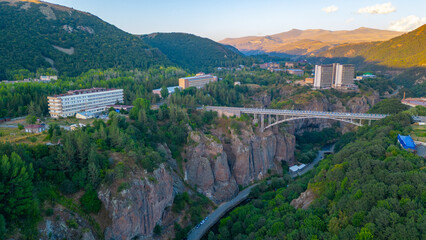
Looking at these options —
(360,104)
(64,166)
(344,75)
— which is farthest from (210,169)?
(344,75)

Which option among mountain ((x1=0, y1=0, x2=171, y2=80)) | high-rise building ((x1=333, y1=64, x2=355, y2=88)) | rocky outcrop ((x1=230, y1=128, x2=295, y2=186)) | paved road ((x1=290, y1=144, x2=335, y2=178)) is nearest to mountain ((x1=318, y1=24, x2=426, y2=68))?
high-rise building ((x1=333, y1=64, x2=355, y2=88))

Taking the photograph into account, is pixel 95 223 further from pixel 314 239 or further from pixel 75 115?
pixel 75 115

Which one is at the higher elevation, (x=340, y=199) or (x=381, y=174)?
(x=381, y=174)

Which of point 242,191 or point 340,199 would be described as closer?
point 340,199

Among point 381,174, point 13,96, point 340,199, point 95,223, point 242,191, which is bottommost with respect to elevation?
point 242,191

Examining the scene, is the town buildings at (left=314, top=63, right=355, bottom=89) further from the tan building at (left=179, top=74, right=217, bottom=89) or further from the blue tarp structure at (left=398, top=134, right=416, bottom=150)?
the blue tarp structure at (left=398, top=134, right=416, bottom=150)

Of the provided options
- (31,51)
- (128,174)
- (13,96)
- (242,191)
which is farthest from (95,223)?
(31,51)
